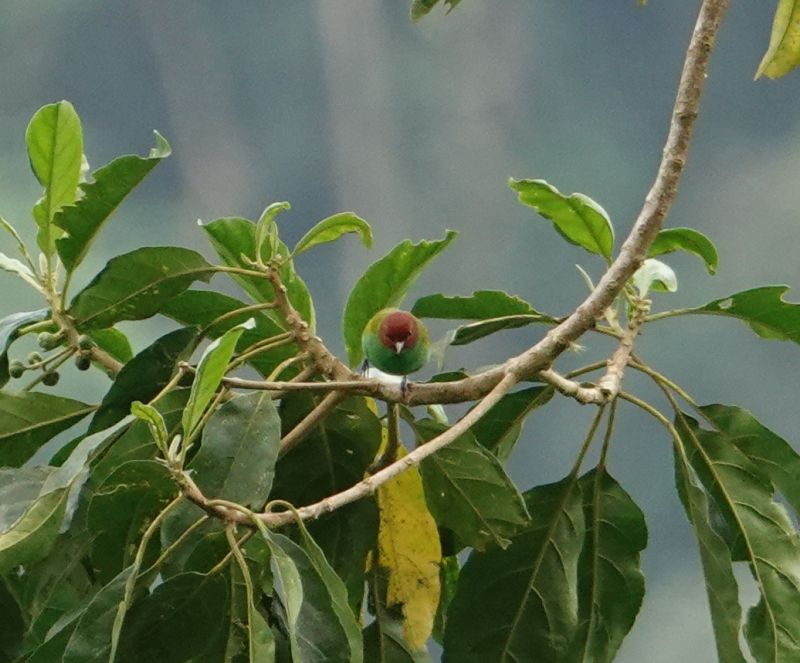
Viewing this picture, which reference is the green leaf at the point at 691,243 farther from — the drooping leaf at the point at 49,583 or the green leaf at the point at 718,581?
the drooping leaf at the point at 49,583

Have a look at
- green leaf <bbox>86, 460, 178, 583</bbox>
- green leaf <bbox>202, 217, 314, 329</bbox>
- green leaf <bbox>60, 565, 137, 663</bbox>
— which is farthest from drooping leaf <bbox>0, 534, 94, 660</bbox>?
green leaf <bbox>202, 217, 314, 329</bbox>

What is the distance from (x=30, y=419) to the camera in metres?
1.16

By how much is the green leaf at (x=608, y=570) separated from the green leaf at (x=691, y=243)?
0.22 m

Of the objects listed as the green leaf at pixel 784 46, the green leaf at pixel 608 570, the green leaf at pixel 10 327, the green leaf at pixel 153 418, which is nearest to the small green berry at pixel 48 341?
the green leaf at pixel 10 327

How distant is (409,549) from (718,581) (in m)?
0.26

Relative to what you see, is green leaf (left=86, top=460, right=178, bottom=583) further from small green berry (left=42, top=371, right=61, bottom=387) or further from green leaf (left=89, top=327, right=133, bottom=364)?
green leaf (left=89, top=327, right=133, bottom=364)

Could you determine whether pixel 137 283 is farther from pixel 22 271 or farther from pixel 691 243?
pixel 691 243

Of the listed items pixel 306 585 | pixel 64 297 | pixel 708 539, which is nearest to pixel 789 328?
pixel 708 539

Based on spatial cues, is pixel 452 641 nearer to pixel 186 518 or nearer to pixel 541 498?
pixel 541 498

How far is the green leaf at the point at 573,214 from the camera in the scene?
113 cm

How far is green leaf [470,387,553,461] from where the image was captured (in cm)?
115

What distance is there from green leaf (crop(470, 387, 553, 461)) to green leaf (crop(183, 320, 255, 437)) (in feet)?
1.30

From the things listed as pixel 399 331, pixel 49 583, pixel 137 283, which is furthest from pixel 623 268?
pixel 49 583

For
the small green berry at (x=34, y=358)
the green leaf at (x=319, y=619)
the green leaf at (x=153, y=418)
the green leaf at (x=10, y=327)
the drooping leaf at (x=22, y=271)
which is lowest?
the green leaf at (x=319, y=619)
